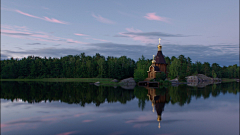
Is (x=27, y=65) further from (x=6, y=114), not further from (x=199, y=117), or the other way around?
(x=199, y=117)

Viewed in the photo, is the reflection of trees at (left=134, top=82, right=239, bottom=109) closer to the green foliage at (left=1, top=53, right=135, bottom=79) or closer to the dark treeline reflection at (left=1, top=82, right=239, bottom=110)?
the dark treeline reflection at (left=1, top=82, right=239, bottom=110)

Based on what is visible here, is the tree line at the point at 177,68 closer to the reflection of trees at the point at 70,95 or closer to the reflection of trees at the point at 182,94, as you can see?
the reflection of trees at the point at 182,94

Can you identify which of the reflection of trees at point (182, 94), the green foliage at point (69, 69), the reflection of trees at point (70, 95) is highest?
the green foliage at point (69, 69)

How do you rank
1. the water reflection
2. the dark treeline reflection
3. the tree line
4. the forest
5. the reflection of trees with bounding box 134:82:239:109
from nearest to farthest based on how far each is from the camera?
the reflection of trees with bounding box 134:82:239:109 < the water reflection < the dark treeline reflection < the tree line < the forest

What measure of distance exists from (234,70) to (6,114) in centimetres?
15092

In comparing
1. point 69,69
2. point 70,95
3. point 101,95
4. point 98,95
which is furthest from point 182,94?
point 69,69

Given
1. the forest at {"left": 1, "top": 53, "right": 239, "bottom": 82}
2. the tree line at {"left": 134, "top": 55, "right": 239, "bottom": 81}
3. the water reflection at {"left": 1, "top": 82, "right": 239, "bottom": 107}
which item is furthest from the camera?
the forest at {"left": 1, "top": 53, "right": 239, "bottom": 82}

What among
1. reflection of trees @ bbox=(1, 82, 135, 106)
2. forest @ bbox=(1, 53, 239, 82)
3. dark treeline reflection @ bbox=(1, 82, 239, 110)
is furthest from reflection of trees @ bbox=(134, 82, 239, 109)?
forest @ bbox=(1, 53, 239, 82)

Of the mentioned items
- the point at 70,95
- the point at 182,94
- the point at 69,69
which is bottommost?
the point at 70,95

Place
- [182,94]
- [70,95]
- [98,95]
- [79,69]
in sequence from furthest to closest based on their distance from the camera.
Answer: [79,69]
[182,94]
[98,95]
[70,95]

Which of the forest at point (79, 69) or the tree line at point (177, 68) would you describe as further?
the forest at point (79, 69)

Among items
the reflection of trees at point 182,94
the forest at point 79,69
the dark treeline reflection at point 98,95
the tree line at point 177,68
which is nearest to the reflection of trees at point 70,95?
the dark treeline reflection at point 98,95

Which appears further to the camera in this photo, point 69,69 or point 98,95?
point 69,69

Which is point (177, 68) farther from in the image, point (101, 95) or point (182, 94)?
point (101, 95)
